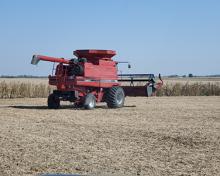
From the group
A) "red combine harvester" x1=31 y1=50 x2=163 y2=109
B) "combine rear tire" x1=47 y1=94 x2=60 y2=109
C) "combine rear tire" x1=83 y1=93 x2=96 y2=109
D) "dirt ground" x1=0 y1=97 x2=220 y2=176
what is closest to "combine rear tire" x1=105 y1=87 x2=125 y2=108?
"red combine harvester" x1=31 y1=50 x2=163 y2=109

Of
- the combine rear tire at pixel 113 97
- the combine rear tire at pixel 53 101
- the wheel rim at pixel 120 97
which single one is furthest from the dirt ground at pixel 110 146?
the wheel rim at pixel 120 97

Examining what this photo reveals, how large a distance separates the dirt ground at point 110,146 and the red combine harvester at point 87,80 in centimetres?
477

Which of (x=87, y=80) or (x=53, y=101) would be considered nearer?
(x=87, y=80)

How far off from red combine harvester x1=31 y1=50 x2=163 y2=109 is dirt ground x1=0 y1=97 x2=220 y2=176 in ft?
15.7

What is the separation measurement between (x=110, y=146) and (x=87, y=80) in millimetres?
10908

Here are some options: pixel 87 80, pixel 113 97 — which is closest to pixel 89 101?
pixel 87 80

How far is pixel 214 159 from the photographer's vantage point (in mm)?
9156

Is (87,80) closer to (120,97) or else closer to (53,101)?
(53,101)

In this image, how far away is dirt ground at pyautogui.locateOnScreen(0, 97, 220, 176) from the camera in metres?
8.38

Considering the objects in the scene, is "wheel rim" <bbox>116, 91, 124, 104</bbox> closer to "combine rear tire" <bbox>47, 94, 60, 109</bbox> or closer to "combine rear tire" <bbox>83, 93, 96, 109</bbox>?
"combine rear tire" <bbox>83, 93, 96, 109</bbox>

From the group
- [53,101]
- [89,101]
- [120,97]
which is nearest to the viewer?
[89,101]

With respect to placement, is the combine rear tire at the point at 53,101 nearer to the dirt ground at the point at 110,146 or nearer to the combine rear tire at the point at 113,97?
the combine rear tire at the point at 113,97

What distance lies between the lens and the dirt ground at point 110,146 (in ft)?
27.5

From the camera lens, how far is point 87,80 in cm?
2142
